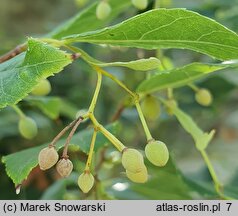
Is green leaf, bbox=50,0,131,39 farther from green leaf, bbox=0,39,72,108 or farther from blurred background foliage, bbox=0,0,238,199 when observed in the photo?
green leaf, bbox=0,39,72,108

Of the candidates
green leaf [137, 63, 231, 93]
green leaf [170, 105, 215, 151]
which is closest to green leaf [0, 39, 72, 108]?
green leaf [137, 63, 231, 93]

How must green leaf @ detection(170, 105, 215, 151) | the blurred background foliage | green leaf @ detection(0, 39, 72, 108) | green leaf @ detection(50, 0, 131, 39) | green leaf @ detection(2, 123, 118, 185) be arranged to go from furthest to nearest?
the blurred background foliage, green leaf @ detection(50, 0, 131, 39), green leaf @ detection(170, 105, 215, 151), green leaf @ detection(2, 123, 118, 185), green leaf @ detection(0, 39, 72, 108)

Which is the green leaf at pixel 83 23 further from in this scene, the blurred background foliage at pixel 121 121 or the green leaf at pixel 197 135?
the green leaf at pixel 197 135

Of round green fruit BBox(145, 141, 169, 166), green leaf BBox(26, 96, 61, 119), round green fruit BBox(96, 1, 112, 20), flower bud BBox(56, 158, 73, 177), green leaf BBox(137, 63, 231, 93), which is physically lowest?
flower bud BBox(56, 158, 73, 177)

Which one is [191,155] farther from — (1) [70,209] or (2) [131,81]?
(1) [70,209]

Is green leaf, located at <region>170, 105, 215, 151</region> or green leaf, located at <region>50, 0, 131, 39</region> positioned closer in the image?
green leaf, located at <region>170, 105, 215, 151</region>

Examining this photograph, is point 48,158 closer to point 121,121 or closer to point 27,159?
point 27,159

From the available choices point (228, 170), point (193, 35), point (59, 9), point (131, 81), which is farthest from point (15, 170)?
point (59, 9)
